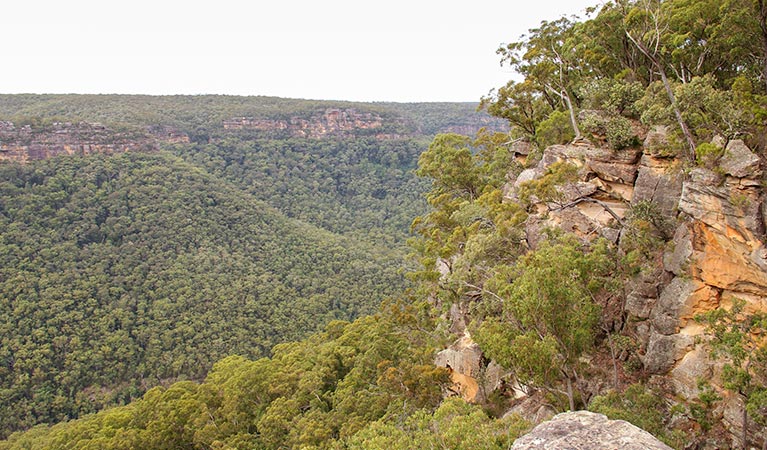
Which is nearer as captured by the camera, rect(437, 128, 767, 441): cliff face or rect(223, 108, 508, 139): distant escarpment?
rect(437, 128, 767, 441): cliff face

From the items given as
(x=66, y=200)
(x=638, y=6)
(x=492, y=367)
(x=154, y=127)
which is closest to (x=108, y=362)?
(x=66, y=200)

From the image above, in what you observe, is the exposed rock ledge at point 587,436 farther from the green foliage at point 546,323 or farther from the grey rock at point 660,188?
the grey rock at point 660,188

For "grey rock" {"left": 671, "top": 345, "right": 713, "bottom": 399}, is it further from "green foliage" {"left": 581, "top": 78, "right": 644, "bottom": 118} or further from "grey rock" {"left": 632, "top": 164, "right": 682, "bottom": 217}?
"green foliage" {"left": 581, "top": 78, "right": 644, "bottom": 118}

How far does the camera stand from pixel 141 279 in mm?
55188

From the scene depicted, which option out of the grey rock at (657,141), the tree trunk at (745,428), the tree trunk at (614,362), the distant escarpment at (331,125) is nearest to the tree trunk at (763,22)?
the grey rock at (657,141)

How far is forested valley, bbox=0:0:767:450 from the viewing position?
11.4 m

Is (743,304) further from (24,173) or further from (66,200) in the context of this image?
(24,173)

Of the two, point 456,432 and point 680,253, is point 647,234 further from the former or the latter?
point 456,432

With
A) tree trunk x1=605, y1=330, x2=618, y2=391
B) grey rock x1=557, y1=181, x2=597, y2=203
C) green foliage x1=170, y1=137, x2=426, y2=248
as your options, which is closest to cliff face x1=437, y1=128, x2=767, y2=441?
tree trunk x1=605, y1=330, x2=618, y2=391

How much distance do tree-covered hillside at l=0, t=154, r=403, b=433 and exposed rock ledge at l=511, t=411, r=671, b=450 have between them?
140ft

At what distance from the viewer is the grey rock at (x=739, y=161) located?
1129 centimetres

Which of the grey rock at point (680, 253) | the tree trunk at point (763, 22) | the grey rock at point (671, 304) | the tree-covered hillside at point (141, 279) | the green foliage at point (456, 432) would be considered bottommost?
the tree-covered hillside at point (141, 279)

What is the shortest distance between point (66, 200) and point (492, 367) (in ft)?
223

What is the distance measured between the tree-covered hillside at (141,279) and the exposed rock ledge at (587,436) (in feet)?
140
